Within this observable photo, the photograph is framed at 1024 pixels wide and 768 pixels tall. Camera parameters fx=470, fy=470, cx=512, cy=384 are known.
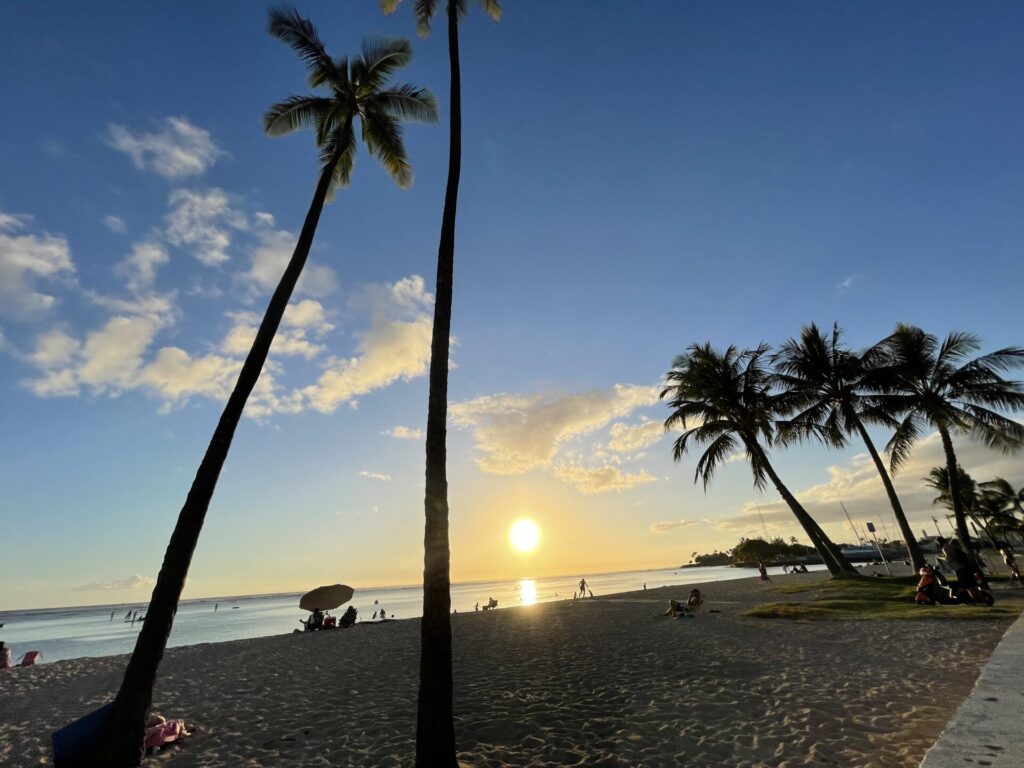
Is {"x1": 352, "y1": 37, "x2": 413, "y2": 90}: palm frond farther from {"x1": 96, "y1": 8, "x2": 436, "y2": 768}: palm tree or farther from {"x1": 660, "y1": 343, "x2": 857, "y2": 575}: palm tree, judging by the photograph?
{"x1": 660, "y1": 343, "x2": 857, "y2": 575}: palm tree

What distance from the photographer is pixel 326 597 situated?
93.2ft

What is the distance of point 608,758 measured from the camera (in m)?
6.12

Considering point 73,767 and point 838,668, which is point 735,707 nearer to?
point 838,668

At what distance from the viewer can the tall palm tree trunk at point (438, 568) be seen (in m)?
5.74

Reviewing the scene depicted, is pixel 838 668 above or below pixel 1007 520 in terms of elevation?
below

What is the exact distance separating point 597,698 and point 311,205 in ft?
41.1

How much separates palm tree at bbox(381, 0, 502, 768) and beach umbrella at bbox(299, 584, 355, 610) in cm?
2436

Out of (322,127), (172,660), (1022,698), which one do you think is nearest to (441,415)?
(1022,698)

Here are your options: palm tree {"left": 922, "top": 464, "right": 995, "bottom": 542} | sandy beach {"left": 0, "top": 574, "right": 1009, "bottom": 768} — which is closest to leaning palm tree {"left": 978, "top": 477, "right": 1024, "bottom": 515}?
palm tree {"left": 922, "top": 464, "right": 995, "bottom": 542}

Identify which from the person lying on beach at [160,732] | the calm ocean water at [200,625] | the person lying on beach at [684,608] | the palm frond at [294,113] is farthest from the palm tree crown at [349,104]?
the calm ocean water at [200,625]

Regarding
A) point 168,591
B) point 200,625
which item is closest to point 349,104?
point 168,591

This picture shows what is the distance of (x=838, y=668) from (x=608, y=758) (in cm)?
636

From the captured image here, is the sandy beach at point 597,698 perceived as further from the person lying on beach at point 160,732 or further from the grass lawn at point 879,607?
the grass lawn at point 879,607

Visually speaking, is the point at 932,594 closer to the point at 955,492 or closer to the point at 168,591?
the point at 955,492
